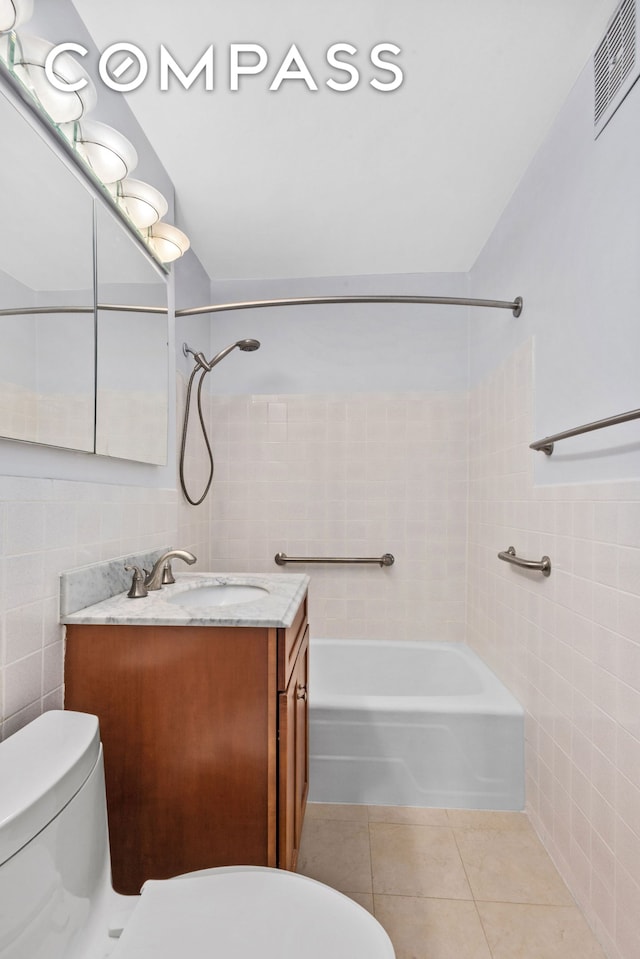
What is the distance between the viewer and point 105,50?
144cm

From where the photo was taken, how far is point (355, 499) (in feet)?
9.01

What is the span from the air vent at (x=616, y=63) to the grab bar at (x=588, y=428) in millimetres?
815

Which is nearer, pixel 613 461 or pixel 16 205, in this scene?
pixel 16 205

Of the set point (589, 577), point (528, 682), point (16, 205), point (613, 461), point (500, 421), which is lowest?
point (528, 682)

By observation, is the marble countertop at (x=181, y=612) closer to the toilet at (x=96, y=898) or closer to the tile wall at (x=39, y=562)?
the tile wall at (x=39, y=562)

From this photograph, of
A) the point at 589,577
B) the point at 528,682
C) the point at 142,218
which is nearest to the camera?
the point at 589,577

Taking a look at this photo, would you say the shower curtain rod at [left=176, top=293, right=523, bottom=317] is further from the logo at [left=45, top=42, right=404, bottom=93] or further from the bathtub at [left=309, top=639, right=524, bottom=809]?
the bathtub at [left=309, top=639, right=524, bottom=809]

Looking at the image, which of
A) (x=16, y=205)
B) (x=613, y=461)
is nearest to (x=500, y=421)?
(x=613, y=461)

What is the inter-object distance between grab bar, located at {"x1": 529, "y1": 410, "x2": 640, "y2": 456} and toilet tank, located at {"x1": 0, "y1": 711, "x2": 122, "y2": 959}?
1249 mm

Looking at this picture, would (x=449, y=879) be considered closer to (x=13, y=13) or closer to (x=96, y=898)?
(x=96, y=898)

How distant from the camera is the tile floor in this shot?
1.30 meters

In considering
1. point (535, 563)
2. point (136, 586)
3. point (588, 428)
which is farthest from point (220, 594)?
point (588, 428)

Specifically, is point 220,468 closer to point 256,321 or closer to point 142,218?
point 256,321

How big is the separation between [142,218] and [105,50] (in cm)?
43
